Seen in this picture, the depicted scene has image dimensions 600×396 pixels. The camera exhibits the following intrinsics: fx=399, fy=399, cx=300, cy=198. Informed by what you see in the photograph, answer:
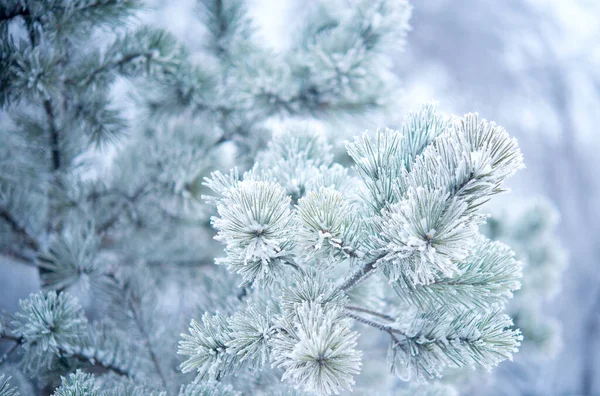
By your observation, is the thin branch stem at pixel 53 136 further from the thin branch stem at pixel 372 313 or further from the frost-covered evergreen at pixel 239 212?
the thin branch stem at pixel 372 313

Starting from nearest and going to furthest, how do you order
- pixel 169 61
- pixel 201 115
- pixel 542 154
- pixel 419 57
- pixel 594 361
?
1. pixel 169 61
2. pixel 201 115
3. pixel 594 361
4. pixel 542 154
5. pixel 419 57

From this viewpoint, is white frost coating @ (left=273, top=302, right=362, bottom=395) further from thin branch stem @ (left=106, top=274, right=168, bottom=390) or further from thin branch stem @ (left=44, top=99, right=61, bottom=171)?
thin branch stem @ (left=44, top=99, right=61, bottom=171)

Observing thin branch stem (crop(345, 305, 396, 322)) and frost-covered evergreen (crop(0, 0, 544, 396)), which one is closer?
frost-covered evergreen (crop(0, 0, 544, 396))

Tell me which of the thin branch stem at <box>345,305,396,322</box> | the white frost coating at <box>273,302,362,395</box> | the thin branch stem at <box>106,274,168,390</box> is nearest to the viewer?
the white frost coating at <box>273,302,362,395</box>

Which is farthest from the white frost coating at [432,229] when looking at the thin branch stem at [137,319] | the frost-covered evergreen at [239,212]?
the thin branch stem at [137,319]

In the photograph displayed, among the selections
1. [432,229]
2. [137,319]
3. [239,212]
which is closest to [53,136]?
[137,319]

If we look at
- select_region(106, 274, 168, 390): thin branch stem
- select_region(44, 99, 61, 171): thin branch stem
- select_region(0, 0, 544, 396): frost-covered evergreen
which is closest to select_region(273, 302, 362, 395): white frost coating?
select_region(0, 0, 544, 396): frost-covered evergreen

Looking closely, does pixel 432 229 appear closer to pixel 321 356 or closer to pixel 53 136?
pixel 321 356

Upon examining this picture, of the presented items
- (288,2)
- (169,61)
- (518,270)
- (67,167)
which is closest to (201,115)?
(169,61)

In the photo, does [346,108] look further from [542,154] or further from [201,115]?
[542,154]
